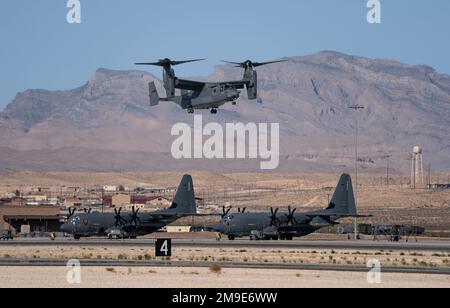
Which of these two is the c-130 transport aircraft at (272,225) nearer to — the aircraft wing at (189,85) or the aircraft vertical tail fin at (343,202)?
the aircraft vertical tail fin at (343,202)

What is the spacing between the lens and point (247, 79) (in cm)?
10638

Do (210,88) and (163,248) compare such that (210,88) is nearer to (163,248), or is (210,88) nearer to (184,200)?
(184,200)

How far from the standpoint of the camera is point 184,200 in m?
122

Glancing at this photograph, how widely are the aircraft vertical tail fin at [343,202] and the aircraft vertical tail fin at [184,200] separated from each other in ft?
56.4

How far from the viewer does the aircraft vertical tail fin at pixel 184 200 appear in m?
122

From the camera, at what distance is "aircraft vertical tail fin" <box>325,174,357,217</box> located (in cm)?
11869

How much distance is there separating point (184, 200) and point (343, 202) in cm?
1985

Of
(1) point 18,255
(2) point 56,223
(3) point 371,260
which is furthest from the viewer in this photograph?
(2) point 56,223

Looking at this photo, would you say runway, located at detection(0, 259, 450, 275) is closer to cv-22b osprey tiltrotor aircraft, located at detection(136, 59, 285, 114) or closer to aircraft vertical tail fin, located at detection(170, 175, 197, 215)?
cv-22b osprey tiltrotor aircraft, located at detection(136, 59, 285, 114)

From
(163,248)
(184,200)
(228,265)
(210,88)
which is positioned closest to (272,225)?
(184,200)

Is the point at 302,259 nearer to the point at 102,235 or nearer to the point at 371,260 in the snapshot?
the point at 371,260

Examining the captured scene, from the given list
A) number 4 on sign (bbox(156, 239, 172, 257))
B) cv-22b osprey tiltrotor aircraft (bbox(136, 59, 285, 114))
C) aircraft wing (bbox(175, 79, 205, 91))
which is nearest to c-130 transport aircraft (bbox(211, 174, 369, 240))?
cv-22b osprey tiltrotor aircraft (bbox(136, 59, 285, 114))
